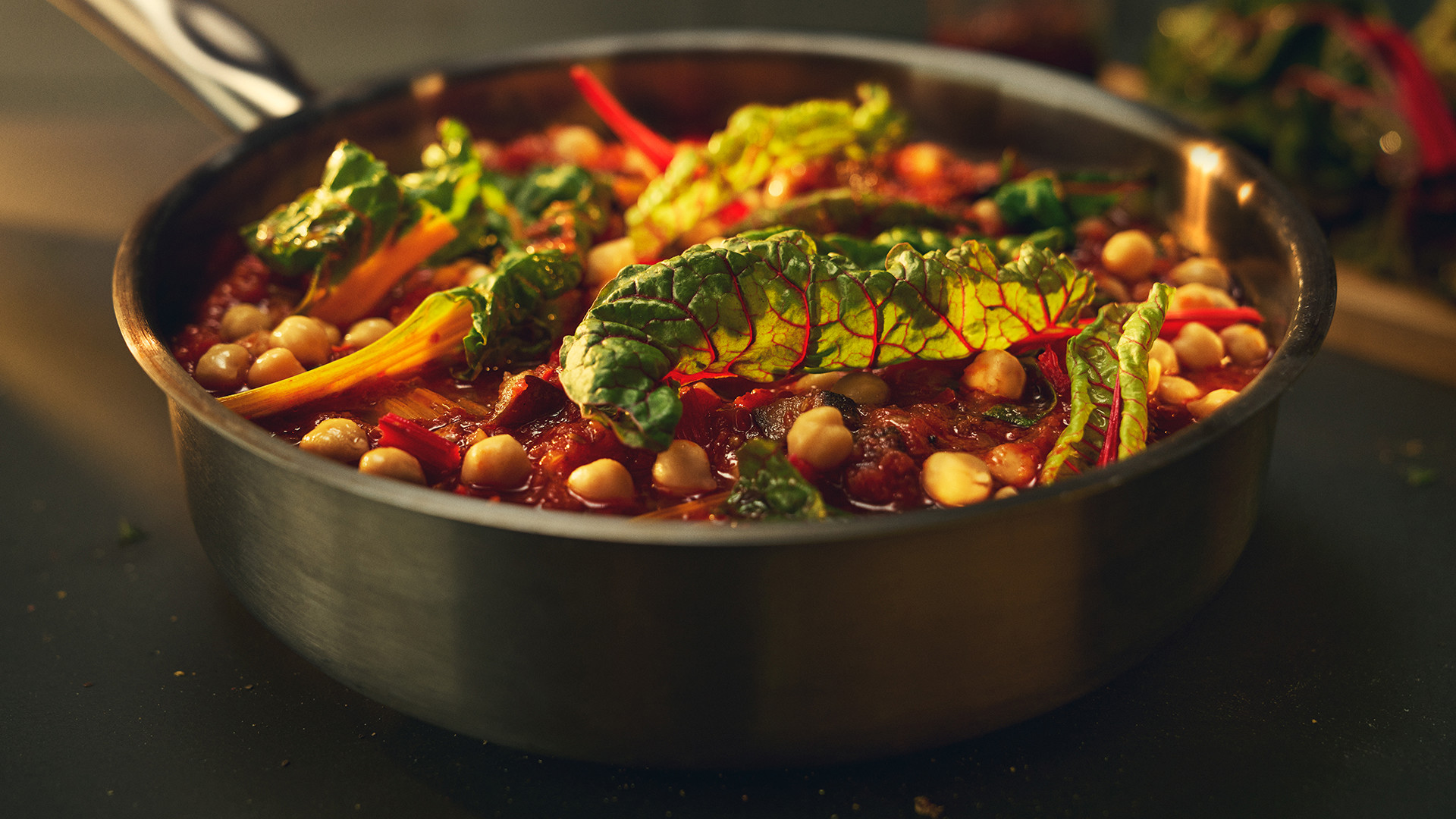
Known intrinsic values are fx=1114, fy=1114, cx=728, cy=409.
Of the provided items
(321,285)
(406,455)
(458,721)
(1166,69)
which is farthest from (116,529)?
(1166,69)

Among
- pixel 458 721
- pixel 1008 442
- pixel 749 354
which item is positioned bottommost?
pixel 458 721

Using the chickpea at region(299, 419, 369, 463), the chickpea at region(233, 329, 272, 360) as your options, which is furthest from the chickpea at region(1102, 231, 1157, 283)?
the chickpea at region(233, 329, 272, 360)

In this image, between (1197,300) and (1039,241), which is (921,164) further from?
(1197,300)

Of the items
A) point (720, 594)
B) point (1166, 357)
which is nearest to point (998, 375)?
point (1166, 357)

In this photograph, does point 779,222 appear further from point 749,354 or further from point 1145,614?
point 1145,614

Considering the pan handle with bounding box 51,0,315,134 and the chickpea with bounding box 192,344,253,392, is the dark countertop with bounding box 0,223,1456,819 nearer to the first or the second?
the chickpea with bounding box 192,344,253,392
